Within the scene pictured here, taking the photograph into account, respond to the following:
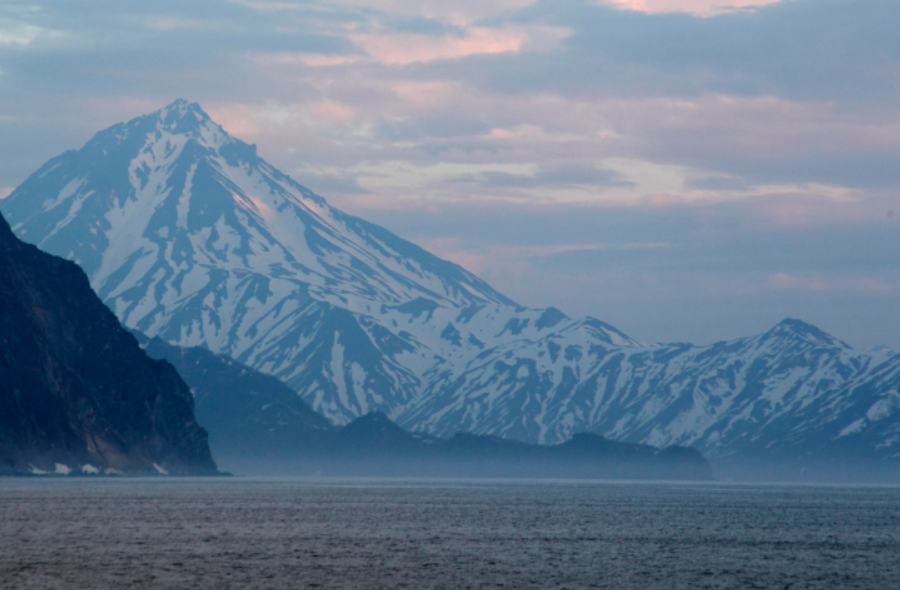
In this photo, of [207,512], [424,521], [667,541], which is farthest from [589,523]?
[207,512]

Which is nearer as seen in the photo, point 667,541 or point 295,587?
point 295,587

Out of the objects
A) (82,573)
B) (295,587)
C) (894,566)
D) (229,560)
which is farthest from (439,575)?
(894,566)

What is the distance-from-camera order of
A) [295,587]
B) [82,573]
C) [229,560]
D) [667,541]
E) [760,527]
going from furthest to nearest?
[760,527] → [667,541] → [229,560] → [82,573] → [295,587]

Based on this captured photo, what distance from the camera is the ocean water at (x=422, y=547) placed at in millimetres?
70062

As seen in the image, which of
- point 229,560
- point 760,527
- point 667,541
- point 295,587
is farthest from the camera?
point 760,527

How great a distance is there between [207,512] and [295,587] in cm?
6708

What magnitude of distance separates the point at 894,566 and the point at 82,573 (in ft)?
165

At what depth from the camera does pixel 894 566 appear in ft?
263

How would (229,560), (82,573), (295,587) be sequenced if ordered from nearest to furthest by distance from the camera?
(295,587) < (82,573) < (229,560)

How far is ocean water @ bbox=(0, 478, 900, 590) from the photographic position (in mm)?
70062

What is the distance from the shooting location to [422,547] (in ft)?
297

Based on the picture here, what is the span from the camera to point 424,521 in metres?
124

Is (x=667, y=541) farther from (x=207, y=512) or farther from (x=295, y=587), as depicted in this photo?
(x=207, y=512)

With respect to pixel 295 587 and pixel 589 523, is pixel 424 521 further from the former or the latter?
pixel 295 587
